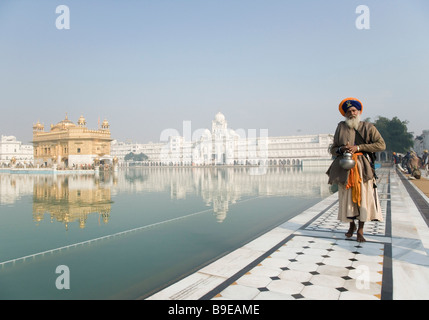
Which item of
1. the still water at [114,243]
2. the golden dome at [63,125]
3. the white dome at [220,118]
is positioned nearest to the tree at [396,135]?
the still water at [114,243]

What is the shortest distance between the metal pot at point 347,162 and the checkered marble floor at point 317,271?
3.87ft

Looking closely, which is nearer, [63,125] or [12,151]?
[63,125]

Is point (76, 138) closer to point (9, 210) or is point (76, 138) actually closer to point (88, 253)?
point (9, 210)

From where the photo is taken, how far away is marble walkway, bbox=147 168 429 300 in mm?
2922

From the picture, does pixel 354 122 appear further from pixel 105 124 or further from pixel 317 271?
pixel 105 124

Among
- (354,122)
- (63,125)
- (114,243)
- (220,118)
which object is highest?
(220,118)

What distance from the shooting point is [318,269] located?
11.8ft

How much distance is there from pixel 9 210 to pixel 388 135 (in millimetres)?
44313

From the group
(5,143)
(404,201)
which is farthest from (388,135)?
(5,143)

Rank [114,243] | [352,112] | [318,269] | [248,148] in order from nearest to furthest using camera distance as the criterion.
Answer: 1. [318,269]
2. [352,112]
3. [114,243]
4. [248,148]

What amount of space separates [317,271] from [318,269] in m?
0.07

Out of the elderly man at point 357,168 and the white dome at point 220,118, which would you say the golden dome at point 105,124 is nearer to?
the white dome at point 220,118

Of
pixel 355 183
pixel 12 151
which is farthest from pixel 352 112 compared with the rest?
pixel 12 151
